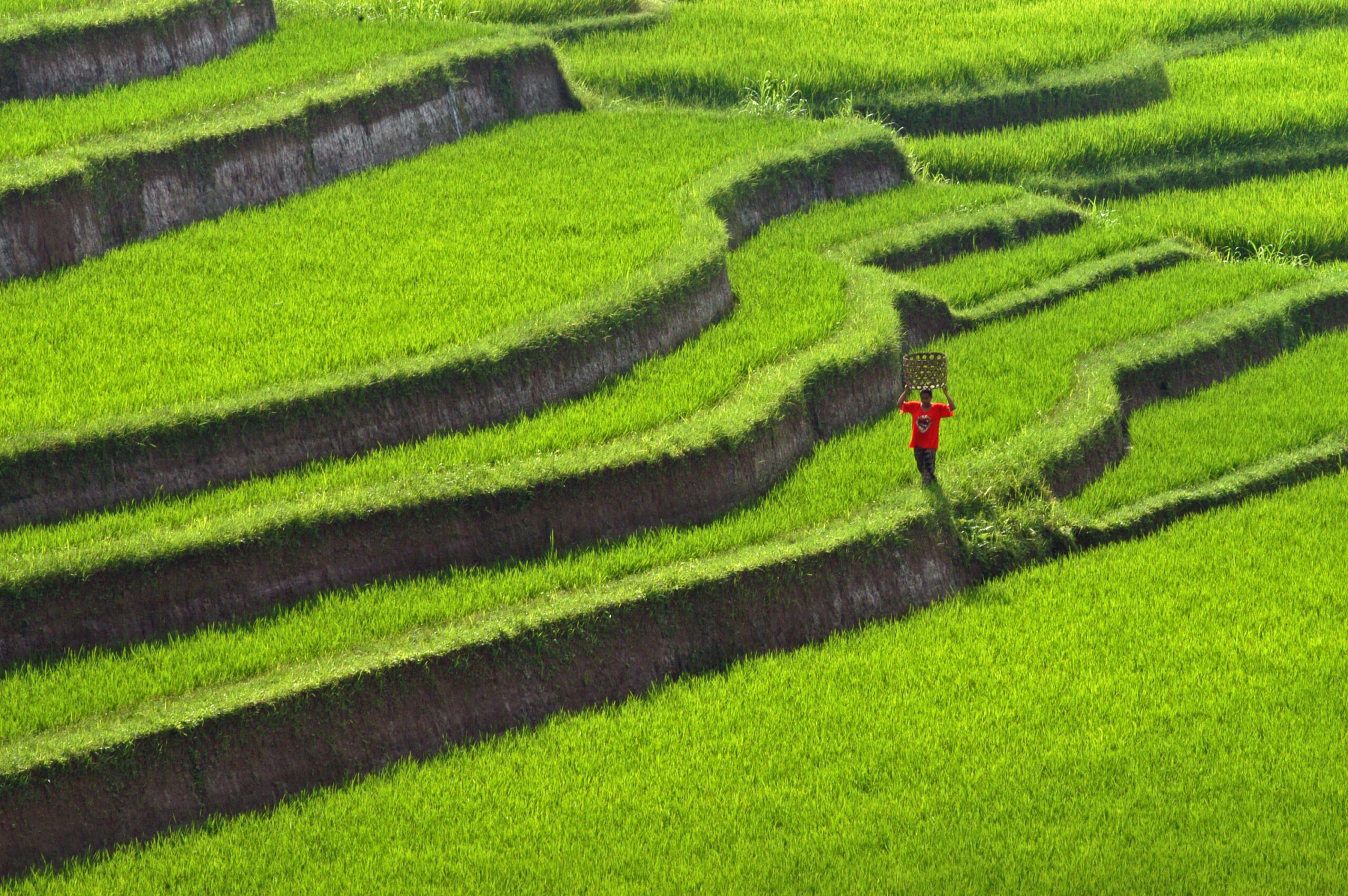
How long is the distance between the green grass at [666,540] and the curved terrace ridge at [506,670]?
14 cm

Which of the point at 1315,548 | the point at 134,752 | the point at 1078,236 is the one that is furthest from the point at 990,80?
the point at 134,752

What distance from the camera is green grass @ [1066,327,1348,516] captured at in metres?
10.6

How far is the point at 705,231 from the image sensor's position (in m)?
12.7

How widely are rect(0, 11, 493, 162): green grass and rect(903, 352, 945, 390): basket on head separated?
22.0 ft

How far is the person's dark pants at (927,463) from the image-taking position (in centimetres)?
980

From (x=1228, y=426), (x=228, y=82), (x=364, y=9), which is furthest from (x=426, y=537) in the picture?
(x=364, y=9)

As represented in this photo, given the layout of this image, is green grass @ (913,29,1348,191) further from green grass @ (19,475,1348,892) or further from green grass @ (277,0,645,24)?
green grass @ (19,475,1348,892)

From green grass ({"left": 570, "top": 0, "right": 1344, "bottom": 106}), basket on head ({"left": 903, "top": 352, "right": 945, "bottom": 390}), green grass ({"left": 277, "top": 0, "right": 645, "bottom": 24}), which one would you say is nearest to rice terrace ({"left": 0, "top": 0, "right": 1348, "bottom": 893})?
basket on head ({"left": 903, "top": 352, "right": 945, "bottom": 390})

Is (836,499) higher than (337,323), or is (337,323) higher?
(337,323)

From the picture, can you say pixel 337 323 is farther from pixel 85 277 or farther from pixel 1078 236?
pixel 1078 236

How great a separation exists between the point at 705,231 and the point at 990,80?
7.02 meters

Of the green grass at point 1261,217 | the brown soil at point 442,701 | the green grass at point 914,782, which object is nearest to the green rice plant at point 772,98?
the green grass at point 1261,217

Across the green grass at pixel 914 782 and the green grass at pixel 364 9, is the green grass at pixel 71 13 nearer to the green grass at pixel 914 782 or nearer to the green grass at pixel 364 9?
the green grass at pixel 364 9

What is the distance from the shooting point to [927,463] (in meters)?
9.84
